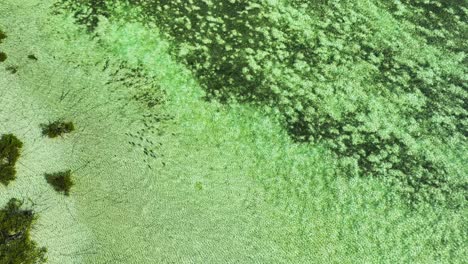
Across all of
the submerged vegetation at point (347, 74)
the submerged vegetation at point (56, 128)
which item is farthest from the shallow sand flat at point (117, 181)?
the submerged vegetation at point (347, 74)

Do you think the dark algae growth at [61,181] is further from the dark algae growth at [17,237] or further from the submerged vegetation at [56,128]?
the submerged vegetation at [56,128]

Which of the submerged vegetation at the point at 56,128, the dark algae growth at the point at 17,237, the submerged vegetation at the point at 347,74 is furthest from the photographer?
the submerged vegetation at the point at 347,74

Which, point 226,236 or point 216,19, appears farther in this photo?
point 216,19

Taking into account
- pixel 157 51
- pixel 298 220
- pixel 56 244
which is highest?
pixel 157 51

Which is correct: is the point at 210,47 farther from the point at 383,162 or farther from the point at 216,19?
the point at 383,162

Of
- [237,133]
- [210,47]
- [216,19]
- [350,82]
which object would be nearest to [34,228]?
[237,133]

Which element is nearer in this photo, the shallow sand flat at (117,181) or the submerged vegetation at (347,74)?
the shallow sand flat at (117,181)

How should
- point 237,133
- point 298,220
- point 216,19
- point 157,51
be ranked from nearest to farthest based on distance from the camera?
point 298,220, point 237,133, point 157,51, point 216,19
